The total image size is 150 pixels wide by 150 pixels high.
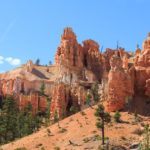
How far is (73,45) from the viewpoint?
127 metres

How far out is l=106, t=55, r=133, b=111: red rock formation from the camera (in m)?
77.2

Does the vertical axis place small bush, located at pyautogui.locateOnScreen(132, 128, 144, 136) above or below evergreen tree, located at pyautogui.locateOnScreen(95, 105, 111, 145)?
below

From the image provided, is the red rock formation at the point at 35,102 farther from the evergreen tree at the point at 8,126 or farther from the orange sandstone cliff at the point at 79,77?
the evergreen tree at the point at 8,126

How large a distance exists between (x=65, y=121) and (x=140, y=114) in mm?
12160

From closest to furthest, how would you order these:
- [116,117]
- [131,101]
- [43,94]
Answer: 1. [116,117]
2. [131,101]
3. [43,94]

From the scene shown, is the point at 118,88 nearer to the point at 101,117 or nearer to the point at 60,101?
the point at 101,117

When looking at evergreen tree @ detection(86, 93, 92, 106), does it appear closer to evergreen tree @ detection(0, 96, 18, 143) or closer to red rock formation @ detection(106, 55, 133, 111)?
red rock formation @ detection(106, 55, 133, 111)

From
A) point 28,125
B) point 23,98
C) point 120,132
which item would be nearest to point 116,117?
point 120,132

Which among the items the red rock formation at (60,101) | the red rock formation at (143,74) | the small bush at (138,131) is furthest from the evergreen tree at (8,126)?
the small bush at (138,131)

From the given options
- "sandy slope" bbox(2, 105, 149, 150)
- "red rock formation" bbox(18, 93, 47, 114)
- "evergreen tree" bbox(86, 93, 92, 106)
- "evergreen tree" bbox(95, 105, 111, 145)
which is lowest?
"sandy slope" bbox(2, 105, 149, 150)

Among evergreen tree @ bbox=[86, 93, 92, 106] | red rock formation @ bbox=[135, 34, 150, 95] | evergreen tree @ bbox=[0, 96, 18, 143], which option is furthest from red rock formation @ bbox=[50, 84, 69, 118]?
red rock formation @ bbox=[135, 34, 150, 95]

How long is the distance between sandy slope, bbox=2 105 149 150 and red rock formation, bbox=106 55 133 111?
2058 mm

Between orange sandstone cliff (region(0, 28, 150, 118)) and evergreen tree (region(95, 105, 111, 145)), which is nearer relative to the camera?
evergreen tree (region(95, 105, 111, 145))

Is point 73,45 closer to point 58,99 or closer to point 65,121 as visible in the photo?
point 58,99
